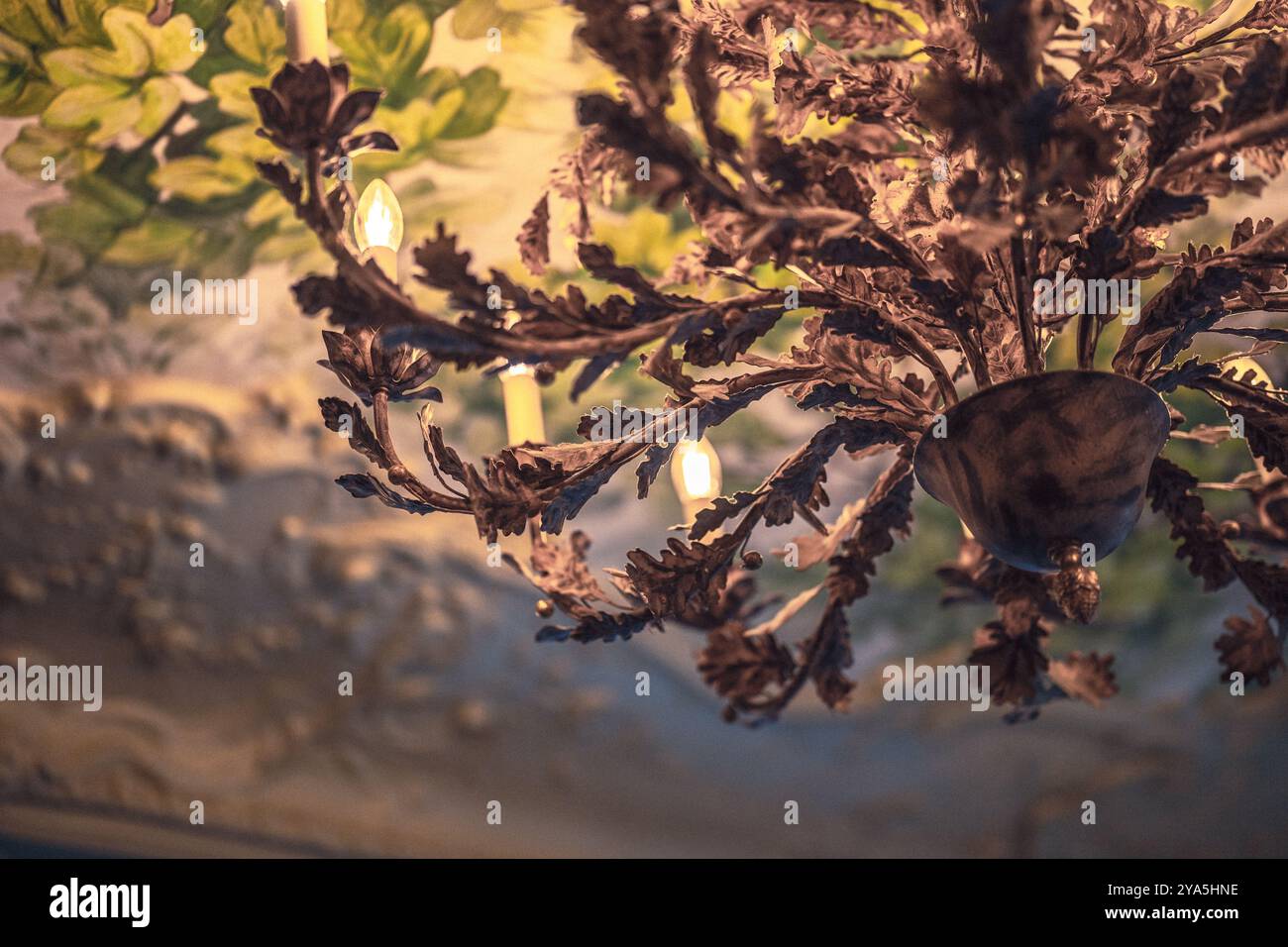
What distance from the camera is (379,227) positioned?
1.34 m

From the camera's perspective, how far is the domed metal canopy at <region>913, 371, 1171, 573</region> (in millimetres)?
1125

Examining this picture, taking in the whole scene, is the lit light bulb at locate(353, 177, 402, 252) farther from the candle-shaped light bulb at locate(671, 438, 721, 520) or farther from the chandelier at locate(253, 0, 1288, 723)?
the candle-shaped light bulb at locate(671, 438, 721, 520)

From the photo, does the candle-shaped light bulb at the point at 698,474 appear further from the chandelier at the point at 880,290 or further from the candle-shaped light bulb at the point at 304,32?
the candle-shaped light bulb at the point at 304,32

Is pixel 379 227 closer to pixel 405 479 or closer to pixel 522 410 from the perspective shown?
pixel 405 479

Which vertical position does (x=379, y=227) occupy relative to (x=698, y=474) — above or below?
above

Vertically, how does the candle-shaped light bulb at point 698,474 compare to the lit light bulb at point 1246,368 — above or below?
below

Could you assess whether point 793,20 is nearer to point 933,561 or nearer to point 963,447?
point 963,447

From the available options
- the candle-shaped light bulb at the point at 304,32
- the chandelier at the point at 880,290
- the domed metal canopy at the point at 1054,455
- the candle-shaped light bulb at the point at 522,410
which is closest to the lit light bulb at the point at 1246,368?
Result: the chandelier at the point at 880,290

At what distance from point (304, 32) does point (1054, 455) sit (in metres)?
0.79

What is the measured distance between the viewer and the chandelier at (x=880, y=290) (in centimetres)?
94

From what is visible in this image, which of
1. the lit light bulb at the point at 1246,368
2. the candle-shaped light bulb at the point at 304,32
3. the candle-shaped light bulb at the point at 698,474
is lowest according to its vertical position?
the candle-shaped light bulb at the point at 698,474

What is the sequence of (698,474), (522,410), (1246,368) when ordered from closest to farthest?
(1246,368) → (522,410) → (698,474)

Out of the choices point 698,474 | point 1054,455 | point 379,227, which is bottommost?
point 1054,455

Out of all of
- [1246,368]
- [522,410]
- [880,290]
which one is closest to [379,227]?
[522,410]
